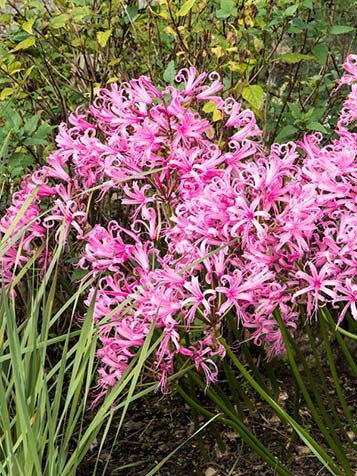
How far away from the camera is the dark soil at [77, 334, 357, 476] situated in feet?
11.1

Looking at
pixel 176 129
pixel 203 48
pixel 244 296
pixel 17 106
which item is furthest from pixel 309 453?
pixel 17 106

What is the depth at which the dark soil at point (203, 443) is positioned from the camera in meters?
3.39

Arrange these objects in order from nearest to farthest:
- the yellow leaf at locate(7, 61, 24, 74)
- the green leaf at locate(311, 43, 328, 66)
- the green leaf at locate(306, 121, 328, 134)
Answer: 1. the green leaf at locate(306, 121, 328, 134)
2. the green leaf at locate(311, 43, 328, 66)
3. the yellow leaf at locate(7, 61, 24, 74)

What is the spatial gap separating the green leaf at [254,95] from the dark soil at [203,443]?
116 cm

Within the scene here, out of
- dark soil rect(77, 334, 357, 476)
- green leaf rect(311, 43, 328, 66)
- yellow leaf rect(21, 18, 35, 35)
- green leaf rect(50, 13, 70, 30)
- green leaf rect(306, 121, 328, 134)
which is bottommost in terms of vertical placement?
dark soil rect(77, 334, 357, 476)

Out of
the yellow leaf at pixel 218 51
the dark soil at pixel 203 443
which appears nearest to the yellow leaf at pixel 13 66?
the yellow leaf at pixel 218 51

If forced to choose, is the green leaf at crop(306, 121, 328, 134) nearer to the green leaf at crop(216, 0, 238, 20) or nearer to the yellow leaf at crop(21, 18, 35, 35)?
the green leaf at crop(216, 0, 238, 20)

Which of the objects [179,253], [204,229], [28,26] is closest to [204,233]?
[204,229]

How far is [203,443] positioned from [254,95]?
1265mm

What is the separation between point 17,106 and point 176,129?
1.70 metres

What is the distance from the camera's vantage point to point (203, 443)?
335 centimetres

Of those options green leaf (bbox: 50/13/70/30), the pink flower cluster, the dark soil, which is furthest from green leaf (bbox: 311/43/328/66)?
the dark soil

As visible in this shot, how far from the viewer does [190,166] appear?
270 centimetres

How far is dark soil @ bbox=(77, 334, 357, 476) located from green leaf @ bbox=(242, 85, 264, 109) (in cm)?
116
